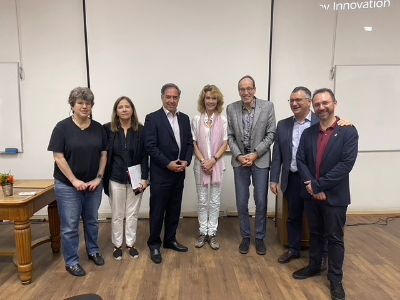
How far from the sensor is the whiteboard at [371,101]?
13.8 feet

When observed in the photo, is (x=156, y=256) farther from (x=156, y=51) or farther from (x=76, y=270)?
(x=156, y=51)

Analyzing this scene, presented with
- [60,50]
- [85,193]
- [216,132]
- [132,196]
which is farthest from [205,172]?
[60,50]

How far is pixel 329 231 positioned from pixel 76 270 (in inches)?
82.2

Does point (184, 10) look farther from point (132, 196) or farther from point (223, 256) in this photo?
point (223, 256)

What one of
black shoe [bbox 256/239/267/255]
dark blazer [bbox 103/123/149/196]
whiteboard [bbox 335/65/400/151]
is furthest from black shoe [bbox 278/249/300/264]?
whiteboard [bbox 335/65/400/151]

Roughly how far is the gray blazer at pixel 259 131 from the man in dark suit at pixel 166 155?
45cm

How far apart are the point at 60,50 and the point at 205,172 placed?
2.38m

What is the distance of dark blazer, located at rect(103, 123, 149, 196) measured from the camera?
115 inches

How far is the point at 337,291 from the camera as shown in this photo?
2.43 meters

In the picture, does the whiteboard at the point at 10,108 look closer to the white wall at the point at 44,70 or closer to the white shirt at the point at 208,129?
the white wall at the point at 44,70

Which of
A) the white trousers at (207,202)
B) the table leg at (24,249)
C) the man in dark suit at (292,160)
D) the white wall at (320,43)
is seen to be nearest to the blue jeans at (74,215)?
the table leg at (24,249)

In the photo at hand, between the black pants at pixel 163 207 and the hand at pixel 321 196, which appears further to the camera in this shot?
the black pants at pixel 163 207

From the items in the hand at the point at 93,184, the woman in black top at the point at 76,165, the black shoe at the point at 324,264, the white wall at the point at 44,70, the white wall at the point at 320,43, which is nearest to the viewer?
the woman in black top at the point at 76,165

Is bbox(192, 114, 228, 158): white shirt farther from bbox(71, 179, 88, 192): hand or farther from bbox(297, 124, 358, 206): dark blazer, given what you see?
bbox(71, 179, 88, 192): hand
